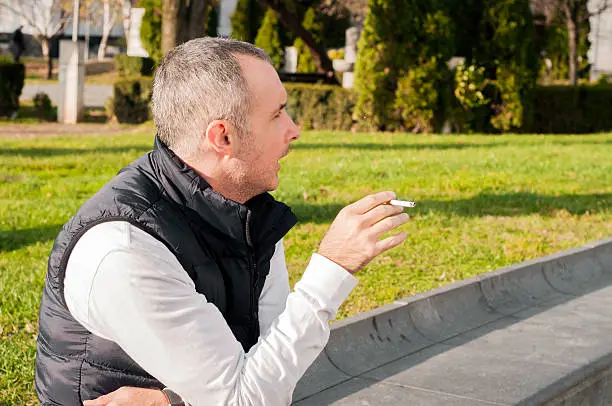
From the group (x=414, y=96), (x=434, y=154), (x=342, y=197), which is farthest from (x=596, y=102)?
(x=342, y=197)

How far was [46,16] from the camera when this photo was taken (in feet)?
175

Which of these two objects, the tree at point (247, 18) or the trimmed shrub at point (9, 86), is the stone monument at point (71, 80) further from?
the tree at point (247, 18)

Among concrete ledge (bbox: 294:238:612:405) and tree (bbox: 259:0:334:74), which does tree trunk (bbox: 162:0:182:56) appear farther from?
concrete ledge (bbox: 294:238:612:405)

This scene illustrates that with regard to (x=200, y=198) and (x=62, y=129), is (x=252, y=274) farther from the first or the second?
(x=62, y=129)

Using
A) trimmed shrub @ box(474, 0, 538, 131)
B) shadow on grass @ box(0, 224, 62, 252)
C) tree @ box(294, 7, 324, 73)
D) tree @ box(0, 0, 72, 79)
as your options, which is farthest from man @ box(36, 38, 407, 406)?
tree @ box(0, 0, 72, 79)

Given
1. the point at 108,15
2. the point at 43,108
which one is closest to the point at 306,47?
the point at 43,108

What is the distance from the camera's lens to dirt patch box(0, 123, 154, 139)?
19.3m

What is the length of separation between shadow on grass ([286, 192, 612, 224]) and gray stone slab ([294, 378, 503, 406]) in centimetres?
475

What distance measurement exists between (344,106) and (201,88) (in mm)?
18788

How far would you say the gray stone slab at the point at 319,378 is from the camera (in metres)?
4.66

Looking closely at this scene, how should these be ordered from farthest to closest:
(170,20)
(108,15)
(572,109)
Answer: (108,15) < (572,109) < (170,20)

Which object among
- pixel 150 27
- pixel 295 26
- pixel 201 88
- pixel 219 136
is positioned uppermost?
pixel 295 26

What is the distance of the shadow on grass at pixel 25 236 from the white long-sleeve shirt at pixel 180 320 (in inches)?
225

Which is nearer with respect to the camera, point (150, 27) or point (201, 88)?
point (201, 88)
